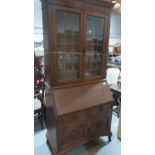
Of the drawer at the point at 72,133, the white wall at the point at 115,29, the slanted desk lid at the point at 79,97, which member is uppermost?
the white wall at the point at 115,29

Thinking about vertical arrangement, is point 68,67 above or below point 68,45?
below

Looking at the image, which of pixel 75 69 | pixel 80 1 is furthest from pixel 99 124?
pixel 80 1

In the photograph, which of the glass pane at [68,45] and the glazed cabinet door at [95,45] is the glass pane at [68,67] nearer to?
the glass pane at [68,45]

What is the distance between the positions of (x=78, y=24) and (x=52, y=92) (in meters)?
0.91

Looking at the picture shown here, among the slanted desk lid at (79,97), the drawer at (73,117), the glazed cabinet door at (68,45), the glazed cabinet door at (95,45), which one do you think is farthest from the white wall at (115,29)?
the drawer at (73,117)

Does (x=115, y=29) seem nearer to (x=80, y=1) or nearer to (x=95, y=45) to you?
(x=95, y=45)

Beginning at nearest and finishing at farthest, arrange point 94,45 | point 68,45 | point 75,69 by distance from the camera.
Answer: point 68,45 < point 75,69 < point 94,45

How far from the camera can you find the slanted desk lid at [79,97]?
5.78 ft

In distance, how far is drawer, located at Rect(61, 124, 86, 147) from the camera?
1822 mm

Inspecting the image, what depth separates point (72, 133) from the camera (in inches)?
74.4

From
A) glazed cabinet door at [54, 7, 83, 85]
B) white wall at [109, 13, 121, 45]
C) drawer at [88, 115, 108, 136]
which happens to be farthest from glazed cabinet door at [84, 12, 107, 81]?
white wall at [109, 13, 121, 45]

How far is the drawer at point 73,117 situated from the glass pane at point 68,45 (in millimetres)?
454

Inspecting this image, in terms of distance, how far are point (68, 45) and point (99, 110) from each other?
986 mm
